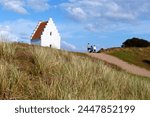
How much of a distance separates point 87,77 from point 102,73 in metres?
1.81

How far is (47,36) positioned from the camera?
6906cm

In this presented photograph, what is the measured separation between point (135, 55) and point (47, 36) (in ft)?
72.4

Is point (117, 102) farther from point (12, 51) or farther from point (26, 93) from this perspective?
point (12, 51)

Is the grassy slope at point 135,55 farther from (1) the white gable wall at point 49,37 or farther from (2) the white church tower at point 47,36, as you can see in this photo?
(1) the white gable wall at point 49,37

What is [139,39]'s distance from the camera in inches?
2931

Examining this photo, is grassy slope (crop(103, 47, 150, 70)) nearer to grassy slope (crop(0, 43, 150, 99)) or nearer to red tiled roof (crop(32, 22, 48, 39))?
red tiled roof (crop(32, 22, 48, 39))

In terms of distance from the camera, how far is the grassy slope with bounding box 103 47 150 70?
45.9m

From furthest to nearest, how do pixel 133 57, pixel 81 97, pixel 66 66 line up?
pixel 133 57
pixel 66 66
pixel 81 97

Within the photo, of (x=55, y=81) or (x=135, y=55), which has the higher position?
(x=135, y=55)

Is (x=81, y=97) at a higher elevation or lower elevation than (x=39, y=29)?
lower

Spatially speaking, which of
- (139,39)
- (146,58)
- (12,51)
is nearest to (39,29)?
(139,39)

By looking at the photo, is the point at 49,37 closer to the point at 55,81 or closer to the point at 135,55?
the point at 135,55

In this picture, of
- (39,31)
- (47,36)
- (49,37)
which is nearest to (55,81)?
(49,37)

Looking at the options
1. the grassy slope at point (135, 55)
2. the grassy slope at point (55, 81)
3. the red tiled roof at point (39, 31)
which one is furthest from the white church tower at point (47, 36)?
the grassy slope at point (55, 81)
